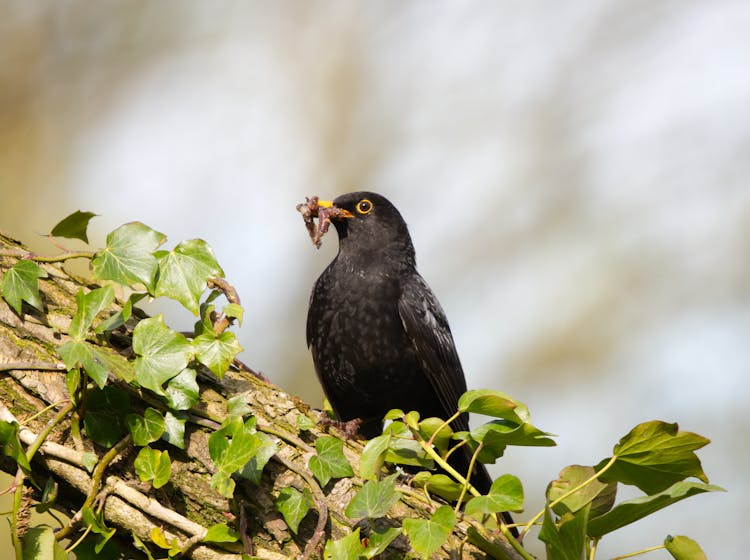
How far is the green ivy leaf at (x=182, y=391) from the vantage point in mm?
2172

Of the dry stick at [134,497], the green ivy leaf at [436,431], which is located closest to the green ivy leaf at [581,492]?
the green ivy leaf at [436,431]

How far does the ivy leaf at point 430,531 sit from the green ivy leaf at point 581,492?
0.93ft

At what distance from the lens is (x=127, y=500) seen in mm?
2078

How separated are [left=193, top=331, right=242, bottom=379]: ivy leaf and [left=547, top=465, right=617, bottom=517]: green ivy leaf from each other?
95 cm

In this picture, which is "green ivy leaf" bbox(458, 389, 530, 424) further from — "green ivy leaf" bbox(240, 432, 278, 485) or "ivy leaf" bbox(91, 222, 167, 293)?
"ivy leaf" bbox(91, 222, 167, 293)

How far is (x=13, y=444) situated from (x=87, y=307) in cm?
39

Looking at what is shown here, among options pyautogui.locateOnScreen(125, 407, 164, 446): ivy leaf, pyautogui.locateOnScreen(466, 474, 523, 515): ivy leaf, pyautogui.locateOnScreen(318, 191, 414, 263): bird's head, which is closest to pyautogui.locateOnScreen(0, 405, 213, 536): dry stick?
pyautogui.locateOnScreen(125, 407, 164, 446): ivy leaf

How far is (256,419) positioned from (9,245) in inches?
36.5

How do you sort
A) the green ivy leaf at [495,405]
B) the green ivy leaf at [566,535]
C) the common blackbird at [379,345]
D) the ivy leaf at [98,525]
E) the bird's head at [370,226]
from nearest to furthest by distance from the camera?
the green ivy leaf at [566,535]
the ivy leaf at [98,525]
the green ivy leaf at [495,405]
the common blackbird at [379,345]
the bird's head at [370,226]

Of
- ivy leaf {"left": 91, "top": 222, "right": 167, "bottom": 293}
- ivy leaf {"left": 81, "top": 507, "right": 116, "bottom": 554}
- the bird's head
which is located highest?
the bird's head

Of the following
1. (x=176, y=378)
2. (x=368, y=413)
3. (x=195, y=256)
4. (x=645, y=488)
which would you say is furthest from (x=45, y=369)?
(x=368, y=413)

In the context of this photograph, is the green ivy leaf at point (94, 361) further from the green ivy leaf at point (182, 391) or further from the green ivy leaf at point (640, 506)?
the green ivy leaf at point (640, 506)

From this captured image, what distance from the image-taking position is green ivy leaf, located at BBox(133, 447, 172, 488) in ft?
6.85

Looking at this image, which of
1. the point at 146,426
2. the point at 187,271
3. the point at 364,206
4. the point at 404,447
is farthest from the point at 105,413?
the point at 364,206
